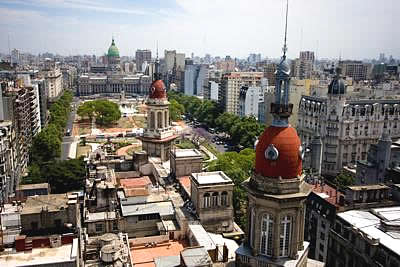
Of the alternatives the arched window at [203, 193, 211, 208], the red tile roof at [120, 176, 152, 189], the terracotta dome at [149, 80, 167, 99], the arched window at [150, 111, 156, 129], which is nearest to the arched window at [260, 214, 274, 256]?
the arched window at [203, 193, 211, 208]

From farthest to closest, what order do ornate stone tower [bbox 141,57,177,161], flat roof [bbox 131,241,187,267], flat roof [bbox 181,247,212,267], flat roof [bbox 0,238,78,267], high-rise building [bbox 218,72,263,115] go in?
high-rise building [bbox 218,72,263,115] → ornate stone tower [bbox 141,57,177,161] → flat roof [bbox 131,241,187,267] → flat roof [bbox 181,247,212,267] → flat roof [bbox 0,238,78,267]

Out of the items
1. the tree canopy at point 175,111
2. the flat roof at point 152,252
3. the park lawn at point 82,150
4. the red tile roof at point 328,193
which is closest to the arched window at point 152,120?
the flat roof at point 152,252

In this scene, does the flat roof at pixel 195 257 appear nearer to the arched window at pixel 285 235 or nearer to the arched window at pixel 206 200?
the arched window at pixel 285 235

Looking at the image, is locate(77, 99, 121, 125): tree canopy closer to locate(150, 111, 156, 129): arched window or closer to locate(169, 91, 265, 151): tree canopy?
locate(169, 91, 265, 151): tree canopy

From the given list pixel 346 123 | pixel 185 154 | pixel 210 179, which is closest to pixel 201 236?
pixel 210 179

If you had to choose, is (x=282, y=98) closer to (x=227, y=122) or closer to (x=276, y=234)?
(x=276, y=234)

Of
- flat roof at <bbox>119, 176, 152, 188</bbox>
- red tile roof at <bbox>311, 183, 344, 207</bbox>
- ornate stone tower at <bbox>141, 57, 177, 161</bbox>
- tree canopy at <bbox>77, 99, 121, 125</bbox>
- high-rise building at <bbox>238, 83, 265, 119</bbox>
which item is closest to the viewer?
red tile roof at <bbox>311, 183, 344, 207</bbox>

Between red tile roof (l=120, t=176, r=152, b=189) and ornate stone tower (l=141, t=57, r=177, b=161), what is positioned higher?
ornate stone tower (l=141, t=57, r=177, b=161)
